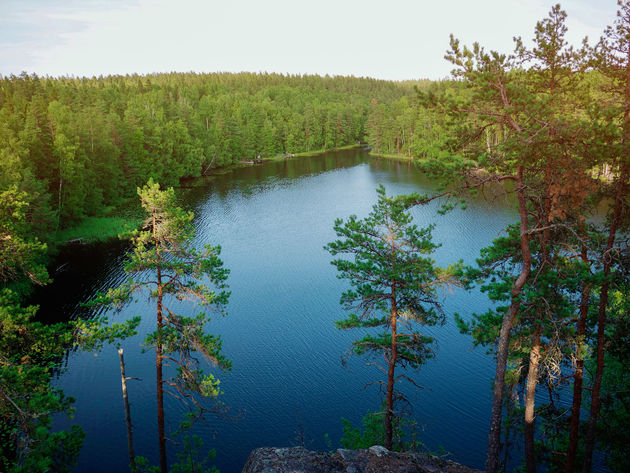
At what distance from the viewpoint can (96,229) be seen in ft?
135

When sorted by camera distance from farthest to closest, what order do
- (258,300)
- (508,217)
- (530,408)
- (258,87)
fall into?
1. (258,87)
2. (508,217)
3. (258,300)
4. (530,408)

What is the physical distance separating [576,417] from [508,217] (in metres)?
32.9

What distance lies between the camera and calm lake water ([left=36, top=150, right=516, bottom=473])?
55.2 ft

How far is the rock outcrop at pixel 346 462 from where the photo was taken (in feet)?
30.6

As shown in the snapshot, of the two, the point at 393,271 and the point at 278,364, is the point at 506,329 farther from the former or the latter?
the point at 278,364

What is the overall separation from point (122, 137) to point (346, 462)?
54.8 meters

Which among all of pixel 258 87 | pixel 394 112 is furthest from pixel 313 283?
pixel 258 87

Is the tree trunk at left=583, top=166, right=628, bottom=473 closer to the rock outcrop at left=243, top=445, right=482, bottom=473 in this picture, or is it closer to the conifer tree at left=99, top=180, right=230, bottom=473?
the rock outcrop at left=243, top=445, right=482, bottom=473

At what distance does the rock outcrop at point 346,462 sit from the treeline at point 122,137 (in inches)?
960

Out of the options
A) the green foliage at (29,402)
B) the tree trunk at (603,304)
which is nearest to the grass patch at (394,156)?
the tree trunk at (603,304)

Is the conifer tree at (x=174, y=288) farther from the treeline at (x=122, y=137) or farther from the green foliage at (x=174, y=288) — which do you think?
the treeline at (x=122, y=137)

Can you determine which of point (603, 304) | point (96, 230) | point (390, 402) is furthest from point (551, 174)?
point (96, 230)

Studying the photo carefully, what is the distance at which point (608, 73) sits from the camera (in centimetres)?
936

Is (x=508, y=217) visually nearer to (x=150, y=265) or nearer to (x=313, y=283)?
(x=313, y=283)
